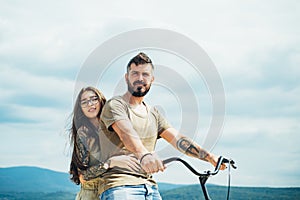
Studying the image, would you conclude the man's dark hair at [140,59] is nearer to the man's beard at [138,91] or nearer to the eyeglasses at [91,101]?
the man's beard at [138,91]

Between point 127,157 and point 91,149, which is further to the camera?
point 91,149

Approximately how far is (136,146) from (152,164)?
0.62 feet

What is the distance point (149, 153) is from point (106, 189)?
0.46m

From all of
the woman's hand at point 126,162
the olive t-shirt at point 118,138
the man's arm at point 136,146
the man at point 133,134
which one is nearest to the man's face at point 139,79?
the man at point 133,134

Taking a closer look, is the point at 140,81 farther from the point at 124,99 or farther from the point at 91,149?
the point at 91,149

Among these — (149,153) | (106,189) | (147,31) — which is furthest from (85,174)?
(147,31)

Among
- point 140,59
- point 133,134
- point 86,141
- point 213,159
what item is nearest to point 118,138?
point 133,134

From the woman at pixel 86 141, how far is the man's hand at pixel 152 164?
583 millimetres

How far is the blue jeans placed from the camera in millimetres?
3785

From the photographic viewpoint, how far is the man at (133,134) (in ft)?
12.4

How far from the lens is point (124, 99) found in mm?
4016

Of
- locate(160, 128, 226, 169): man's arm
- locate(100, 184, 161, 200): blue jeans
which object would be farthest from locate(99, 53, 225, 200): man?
locate(160, 128, 226, 169): man's arm

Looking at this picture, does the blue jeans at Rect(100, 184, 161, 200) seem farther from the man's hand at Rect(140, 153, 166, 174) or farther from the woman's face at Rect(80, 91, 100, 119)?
the woman's face at Rect(80, 91, 100, 119)

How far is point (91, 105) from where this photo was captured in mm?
4453
